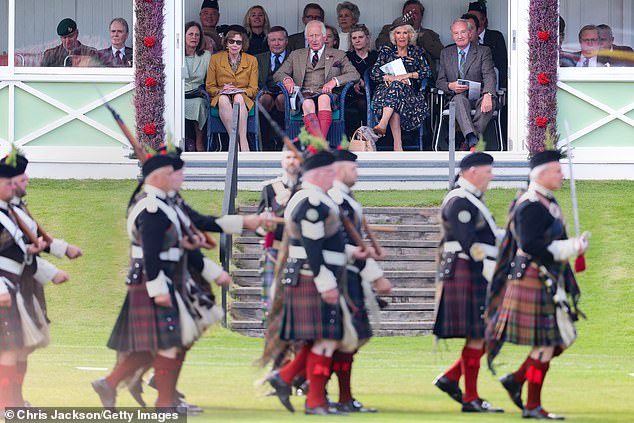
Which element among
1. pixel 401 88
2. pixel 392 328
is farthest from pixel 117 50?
pixel 392 328

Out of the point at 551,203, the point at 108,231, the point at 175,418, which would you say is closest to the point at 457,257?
the point at 551,203

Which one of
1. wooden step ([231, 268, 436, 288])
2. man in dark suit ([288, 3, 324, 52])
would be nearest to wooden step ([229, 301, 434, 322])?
wooden step ([231, 268, 436, 288])

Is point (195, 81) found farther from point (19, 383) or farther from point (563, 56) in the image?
point (19, 383)

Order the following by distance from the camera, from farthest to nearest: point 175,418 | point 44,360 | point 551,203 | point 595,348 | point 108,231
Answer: point 108,231
point 595,348
point 44,360
point 551,203
point 175,418

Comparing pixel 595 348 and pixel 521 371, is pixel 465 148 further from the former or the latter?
pixel 521 371

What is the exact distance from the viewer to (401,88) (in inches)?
728

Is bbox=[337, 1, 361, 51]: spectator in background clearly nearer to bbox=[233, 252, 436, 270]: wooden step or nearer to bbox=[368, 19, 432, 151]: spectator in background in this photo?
bbox=[368, 19, 432, 151]: spectator in background

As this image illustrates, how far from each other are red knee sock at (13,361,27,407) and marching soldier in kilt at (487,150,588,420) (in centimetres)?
294

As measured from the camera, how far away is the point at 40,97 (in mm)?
19375

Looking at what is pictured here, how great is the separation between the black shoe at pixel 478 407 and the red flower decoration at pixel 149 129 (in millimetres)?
9387

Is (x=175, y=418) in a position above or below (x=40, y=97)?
below

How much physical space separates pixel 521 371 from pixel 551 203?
1.08m

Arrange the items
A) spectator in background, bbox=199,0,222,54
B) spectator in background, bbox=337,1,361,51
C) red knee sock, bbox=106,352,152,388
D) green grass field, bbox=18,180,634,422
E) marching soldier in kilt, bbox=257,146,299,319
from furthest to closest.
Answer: spectator in background, bbox=337,1,361,51 < spectator in background, bbox=199,0,222,54 < marching soldier in kilt, bbox=257,146,299,319 < green grass field, bbox=18,180,634,422 < red knee sock, bbox=106,352,152,388

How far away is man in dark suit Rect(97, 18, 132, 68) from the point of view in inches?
768
